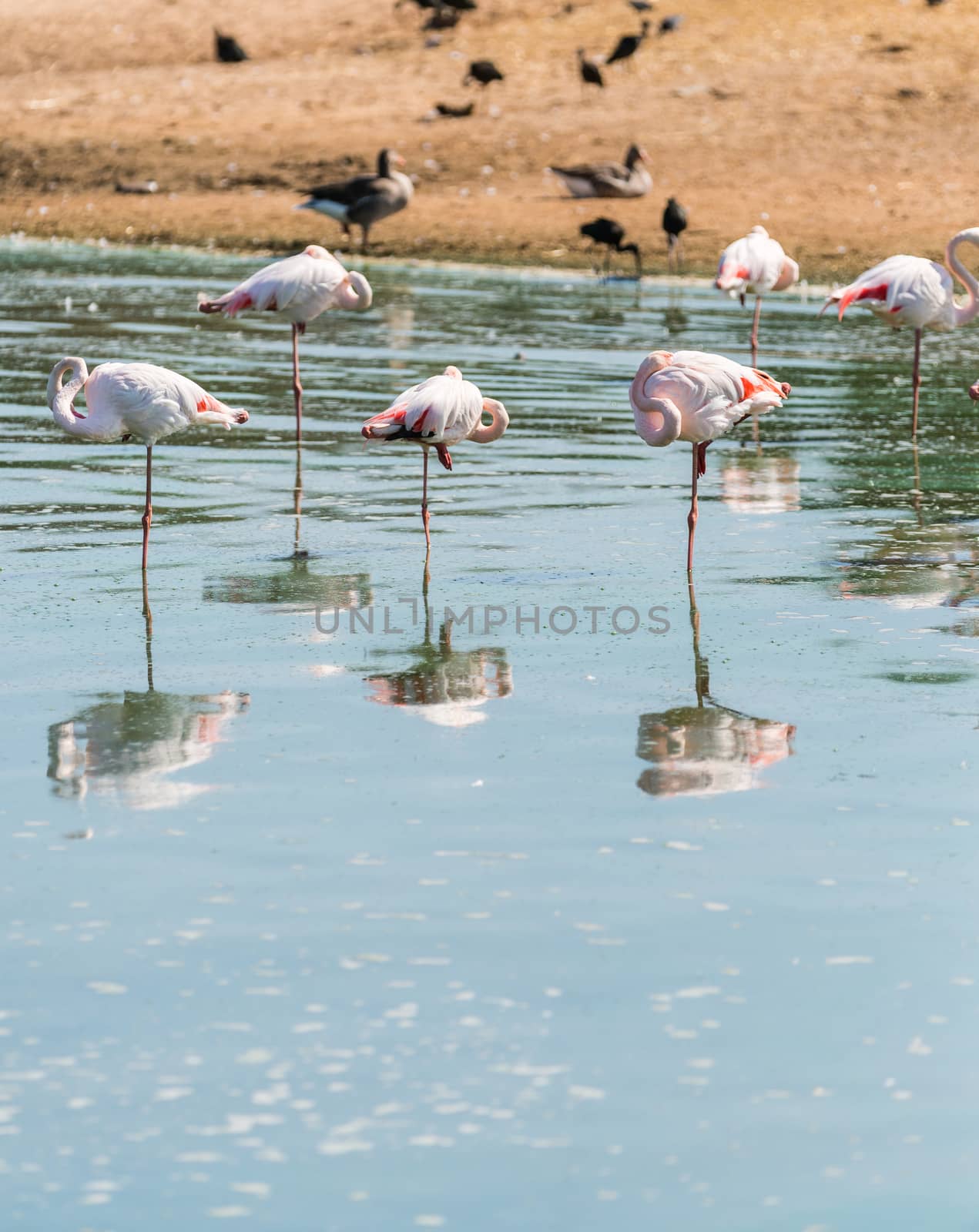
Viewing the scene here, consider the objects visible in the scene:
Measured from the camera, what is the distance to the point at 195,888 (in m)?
4.98

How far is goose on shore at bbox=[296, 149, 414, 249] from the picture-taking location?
24312mm

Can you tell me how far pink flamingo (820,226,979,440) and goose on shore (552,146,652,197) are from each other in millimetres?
12556

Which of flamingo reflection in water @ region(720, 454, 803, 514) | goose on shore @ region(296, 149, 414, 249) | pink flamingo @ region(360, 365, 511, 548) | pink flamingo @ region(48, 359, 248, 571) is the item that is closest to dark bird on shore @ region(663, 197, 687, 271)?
goose on shore @ region(296, 149, 414, 249)

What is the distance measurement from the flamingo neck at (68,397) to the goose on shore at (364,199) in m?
15.9

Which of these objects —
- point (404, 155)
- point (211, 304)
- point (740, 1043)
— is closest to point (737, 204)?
point (404, 155)

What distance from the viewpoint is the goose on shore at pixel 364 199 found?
24312 mm

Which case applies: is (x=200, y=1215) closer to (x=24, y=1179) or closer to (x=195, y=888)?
(x=24, y=1179)

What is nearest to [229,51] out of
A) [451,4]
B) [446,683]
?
[451,4]

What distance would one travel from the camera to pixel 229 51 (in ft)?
116

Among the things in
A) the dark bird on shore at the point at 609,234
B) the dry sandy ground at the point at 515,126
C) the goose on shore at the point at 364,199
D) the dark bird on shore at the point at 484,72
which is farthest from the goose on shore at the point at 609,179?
the dark bird on shore at the point at 484,72

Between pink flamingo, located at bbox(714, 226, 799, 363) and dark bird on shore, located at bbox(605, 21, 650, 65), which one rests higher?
dark bird on shore, located at bbox(605, 21, 650, 65)

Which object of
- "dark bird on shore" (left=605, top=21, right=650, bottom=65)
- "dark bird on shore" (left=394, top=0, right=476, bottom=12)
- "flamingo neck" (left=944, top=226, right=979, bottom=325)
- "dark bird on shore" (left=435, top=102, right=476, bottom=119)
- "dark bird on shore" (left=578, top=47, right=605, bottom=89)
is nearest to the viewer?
"flamingo neck" (left=944, top=226, right=979, bottom=325)

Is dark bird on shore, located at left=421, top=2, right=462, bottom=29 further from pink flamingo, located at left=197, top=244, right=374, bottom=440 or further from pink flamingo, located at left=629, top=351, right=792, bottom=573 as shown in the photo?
pink flamingo, located at left=629, top=351, right=792, bottom=573

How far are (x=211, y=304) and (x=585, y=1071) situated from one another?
8.95 meters
